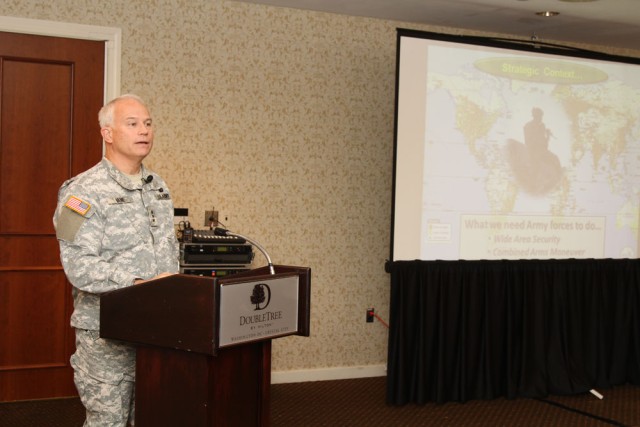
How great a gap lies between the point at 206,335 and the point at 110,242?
0.54 m

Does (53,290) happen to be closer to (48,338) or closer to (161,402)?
(48,338)

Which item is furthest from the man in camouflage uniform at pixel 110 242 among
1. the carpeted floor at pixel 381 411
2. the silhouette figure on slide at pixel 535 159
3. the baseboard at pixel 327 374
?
the silhouette figure on slide at pixel 535 159

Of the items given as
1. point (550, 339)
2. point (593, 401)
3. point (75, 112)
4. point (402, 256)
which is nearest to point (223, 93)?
point (75, 112)

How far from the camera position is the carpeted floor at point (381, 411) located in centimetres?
417

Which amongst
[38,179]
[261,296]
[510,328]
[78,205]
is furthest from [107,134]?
[510,328]

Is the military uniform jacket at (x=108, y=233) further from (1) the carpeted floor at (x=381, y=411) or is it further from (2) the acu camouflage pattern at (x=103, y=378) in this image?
(1) the carpeted floor at (x=381, y=411)

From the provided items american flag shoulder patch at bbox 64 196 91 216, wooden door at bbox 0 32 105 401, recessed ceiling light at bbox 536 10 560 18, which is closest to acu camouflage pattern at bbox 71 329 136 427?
american flag shoulder patch at bbox 64 196 91 216

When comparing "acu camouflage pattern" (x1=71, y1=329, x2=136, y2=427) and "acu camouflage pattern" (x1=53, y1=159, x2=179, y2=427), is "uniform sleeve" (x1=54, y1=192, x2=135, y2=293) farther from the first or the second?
"acu camouflage pattern" (x1=71, y1=329, x2=136, y2=427)

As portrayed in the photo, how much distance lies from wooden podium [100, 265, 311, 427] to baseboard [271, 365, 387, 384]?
2640 millimetres

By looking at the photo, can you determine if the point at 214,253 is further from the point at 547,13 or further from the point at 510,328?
the point at 547,13

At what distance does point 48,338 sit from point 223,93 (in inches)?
73.3

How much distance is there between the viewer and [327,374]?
16.7ft

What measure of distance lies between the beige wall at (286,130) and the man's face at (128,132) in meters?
2.19

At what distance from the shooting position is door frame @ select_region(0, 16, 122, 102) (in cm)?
422
